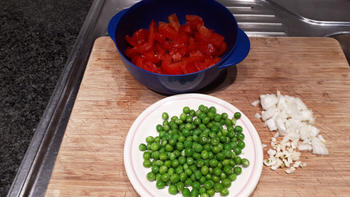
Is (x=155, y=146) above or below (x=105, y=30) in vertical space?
below

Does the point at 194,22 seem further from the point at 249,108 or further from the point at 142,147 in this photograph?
the point at 142,147

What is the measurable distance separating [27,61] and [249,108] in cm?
218

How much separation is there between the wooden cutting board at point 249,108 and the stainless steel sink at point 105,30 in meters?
0.18

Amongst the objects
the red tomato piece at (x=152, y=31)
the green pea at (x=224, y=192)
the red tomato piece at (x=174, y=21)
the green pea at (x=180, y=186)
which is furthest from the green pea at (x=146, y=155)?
the red tomato piece at (x=174, y=21)

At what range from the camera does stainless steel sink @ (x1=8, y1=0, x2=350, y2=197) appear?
74.2 inches

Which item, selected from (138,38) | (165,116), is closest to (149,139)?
(165,116)

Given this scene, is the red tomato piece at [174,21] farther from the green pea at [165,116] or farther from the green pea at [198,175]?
the green pea at [198,175]

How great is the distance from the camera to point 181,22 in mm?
2250

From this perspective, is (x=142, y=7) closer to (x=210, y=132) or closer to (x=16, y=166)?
(x=210, y=132)

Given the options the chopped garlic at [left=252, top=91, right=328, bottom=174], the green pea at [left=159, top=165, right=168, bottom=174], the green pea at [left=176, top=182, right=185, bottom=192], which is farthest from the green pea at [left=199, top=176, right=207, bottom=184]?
the chopped garlic at [left=252, top=91, right=328, bottom=174]

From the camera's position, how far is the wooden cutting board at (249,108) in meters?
1.63

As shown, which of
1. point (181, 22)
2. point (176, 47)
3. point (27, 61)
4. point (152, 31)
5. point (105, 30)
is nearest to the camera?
point (176, 47)

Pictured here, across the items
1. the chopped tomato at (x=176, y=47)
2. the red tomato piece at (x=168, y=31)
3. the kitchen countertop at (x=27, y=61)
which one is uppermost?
the red tomato piece at (x=168, y=31)

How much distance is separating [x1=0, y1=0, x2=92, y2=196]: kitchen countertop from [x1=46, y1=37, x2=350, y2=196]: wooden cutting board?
696mm
